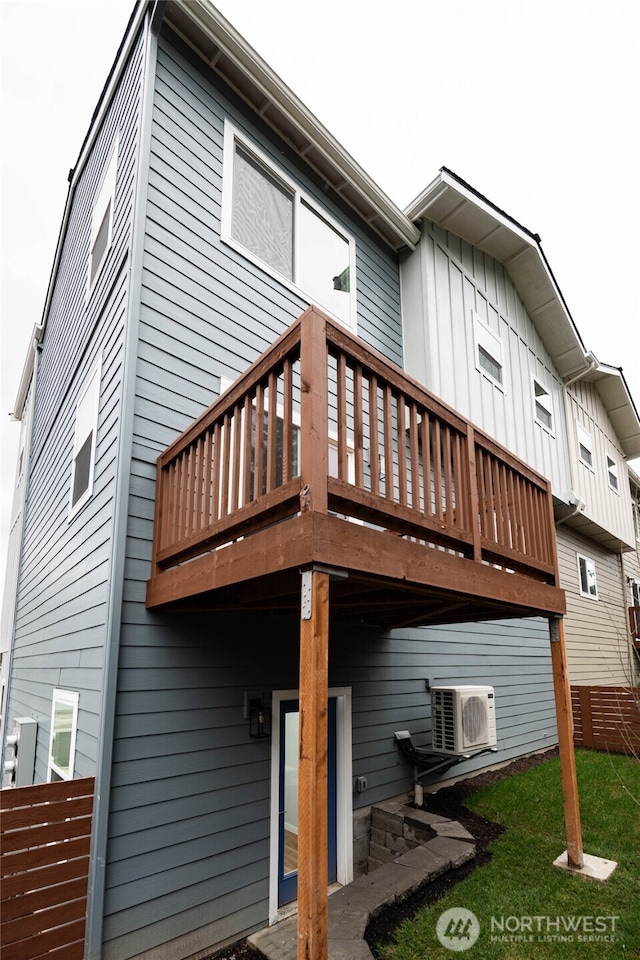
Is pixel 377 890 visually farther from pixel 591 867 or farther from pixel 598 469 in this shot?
pixel 598 469

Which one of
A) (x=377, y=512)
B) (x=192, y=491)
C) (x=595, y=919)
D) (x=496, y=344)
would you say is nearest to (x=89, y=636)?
(x=192, y=491)

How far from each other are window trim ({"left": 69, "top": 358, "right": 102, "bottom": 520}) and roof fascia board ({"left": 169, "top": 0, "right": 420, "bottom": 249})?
3.32 metres

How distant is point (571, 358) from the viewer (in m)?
11.5

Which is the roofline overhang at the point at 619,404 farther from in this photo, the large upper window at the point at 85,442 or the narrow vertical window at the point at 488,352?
the large upper window at the point at 85,442

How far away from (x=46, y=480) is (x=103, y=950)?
6.21 meters

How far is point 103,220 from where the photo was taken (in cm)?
654

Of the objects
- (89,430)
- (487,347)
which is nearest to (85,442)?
(89,430)

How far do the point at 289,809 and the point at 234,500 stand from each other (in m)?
3.23

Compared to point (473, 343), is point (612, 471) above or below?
below

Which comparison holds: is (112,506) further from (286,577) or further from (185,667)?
(286,577)

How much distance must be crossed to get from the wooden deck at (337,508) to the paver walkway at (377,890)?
1.94 meters

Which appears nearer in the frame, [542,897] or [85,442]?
[542,897]

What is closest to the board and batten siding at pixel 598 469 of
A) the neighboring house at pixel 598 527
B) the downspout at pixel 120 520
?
the neighboring house at pixel 598 527

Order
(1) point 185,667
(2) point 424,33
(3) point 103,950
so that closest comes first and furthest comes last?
(3) point 103,950, (1) point 185,667, (2) point 424,33
